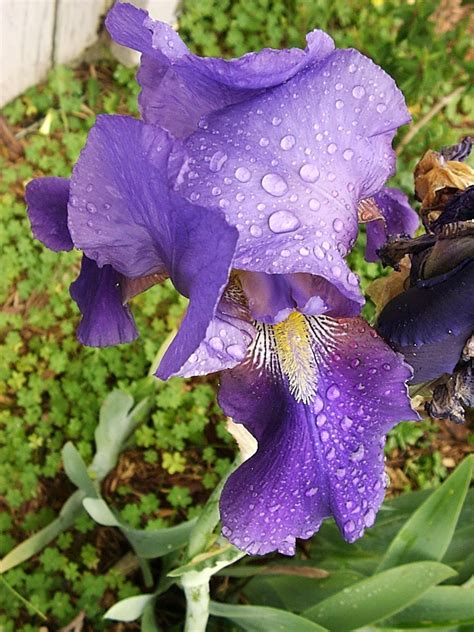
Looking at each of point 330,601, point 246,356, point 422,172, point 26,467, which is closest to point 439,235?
point 422,172

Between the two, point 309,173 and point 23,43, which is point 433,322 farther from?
point 23,43

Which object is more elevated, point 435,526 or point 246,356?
point 246,356

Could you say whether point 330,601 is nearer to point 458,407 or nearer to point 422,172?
point 458,407

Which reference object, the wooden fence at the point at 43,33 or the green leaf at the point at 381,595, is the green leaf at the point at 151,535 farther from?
the wooden fence at the point at 43,33

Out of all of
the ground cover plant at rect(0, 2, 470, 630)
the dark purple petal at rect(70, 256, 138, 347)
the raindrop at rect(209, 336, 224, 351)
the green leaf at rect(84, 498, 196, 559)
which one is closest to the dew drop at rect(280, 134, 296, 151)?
the raindrop at rect(209, 336, 224, 351)

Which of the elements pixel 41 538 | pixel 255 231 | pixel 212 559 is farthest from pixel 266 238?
pixel 41 538

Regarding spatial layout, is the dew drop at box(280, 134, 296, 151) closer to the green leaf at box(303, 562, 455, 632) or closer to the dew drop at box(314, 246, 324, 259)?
the dew drop at box(314, 246, 324, 259)
